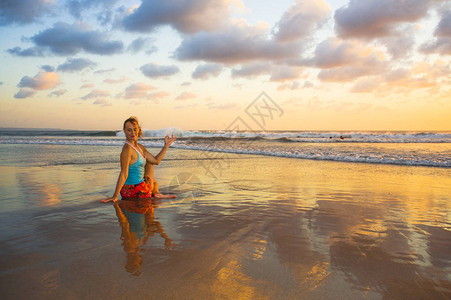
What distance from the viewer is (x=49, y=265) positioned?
254 cm

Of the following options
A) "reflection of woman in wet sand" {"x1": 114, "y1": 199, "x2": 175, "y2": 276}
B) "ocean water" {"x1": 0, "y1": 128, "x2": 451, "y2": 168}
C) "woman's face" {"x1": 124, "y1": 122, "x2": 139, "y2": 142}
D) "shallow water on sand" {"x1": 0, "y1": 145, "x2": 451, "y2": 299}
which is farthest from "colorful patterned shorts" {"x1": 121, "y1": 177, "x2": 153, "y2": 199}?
"ocean water" {"x1": 0, "y1": 128, "x2": 451, "y2": 168}

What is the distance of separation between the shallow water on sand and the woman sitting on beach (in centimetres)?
40

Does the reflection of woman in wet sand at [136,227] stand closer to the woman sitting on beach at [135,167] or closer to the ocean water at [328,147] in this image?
the woman sitting on beach at [135,167]

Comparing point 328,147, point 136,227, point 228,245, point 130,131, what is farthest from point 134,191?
point 328,147

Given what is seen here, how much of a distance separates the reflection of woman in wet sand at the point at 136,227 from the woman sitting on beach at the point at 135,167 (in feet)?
0.76

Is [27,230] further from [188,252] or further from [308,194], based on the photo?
[308,194]

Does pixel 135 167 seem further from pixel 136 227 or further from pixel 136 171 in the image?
pixel 136 227

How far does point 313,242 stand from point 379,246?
0.70m

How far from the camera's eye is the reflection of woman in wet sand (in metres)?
2.70

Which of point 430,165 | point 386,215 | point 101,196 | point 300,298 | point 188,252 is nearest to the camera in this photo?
point 300,298

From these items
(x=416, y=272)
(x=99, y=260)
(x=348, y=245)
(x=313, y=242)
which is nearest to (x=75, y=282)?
(x=99, y=260)

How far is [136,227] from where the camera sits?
364cm

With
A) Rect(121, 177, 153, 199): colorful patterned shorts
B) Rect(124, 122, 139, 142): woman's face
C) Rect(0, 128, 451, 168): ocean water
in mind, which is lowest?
Rect(121, 177, 153, 199): colorful patterned shorts

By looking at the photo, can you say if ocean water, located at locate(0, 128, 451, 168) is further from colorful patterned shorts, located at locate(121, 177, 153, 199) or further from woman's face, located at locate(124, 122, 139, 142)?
woman's face, located at locate(124, 122, 139, 142)
